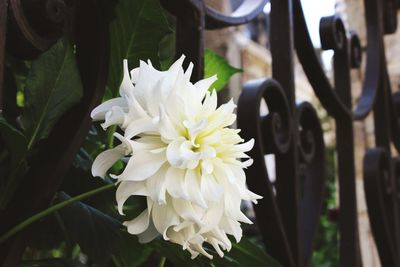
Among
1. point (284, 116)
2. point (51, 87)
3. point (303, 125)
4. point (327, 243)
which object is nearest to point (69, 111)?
point (51, 87)

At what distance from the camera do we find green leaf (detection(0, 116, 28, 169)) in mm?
348

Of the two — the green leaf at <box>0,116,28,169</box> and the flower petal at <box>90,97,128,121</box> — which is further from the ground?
the flower petal at <box>90,97,128,121</box>

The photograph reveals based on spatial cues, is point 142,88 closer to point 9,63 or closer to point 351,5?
point 9,63

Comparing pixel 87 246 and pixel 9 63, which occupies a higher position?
pixel 9 63

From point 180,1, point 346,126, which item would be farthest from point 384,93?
point 180,1

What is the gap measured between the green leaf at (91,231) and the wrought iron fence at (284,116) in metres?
0.03

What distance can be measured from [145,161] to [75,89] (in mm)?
106

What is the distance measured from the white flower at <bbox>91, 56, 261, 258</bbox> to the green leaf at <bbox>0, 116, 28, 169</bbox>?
0.05m

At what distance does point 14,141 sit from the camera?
1.19ft

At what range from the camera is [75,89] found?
40 centimetres

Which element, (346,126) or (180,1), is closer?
(180,1)

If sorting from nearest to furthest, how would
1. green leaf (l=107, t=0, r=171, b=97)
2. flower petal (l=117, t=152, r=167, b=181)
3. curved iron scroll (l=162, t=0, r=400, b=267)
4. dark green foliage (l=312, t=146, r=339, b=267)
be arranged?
flower petal (l=117, t=152, r=167, b=181), green leaf (l=107, t=0, r=171, b=97), curved iron scroll (l=162, t=0, r=400, b=267), dark green foliage (l=312, t=146, r=339, b=267)

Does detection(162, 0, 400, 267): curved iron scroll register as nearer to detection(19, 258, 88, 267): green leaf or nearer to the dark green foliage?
detection(19, 258, 88, 267): green leaf

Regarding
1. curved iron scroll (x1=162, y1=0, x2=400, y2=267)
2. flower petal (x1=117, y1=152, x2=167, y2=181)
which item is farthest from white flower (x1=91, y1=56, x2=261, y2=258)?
curved iron scroll (x1=162, y1=0, x2=400, y2=267)
